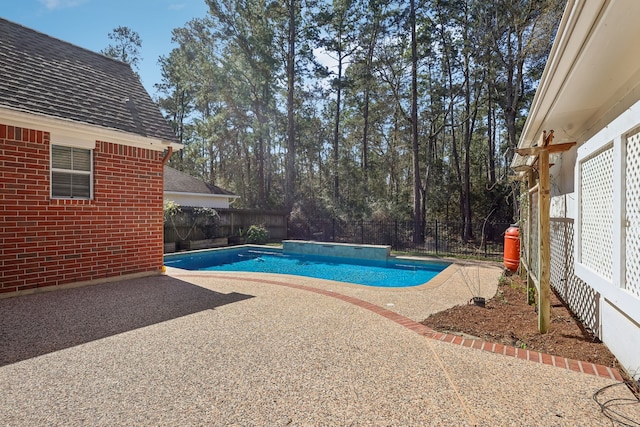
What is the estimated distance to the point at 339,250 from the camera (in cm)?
1363

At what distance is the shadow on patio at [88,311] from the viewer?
3654 mm

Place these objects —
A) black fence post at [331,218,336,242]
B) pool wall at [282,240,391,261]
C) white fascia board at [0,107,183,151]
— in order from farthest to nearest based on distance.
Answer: black fence post at [331,218,336,242] < pool wall at [282,240,391,261] < white fascia board at [0,107,183,151]

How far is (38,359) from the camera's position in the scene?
3209 millimetres

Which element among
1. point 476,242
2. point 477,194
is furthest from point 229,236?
point 477,194

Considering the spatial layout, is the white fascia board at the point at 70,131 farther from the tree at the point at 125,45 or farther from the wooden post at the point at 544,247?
the tree at the point at 125,45

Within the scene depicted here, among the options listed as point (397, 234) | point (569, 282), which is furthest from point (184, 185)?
point (569, 282)

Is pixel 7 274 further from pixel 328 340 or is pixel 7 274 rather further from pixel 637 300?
pixel 637 300

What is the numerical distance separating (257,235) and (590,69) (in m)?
14.7

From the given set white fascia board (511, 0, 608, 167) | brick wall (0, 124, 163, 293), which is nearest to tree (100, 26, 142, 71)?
brick wall (0, 124, 163, 293)

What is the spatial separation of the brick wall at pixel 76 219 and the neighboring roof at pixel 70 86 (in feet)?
1.60

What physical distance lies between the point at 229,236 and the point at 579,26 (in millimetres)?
15505

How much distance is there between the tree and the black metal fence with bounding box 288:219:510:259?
2197cm

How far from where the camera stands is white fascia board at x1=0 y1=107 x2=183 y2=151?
17.7ft

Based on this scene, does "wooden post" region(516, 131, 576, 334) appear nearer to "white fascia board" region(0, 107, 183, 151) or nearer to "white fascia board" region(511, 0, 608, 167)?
"white fascia board" region(511, 0, 608, 167)
